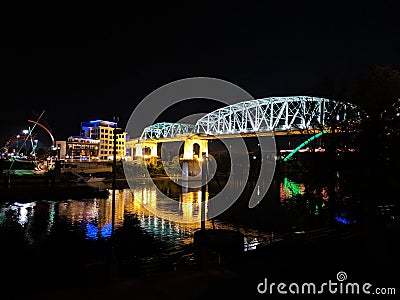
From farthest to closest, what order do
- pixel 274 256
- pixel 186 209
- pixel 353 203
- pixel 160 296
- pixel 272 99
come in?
1. pixel 272 99
2. pixel 186 209
3. pixel 274 256
4. pixel 353 203
5. pixel 160 296

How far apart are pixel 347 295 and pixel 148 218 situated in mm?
24450

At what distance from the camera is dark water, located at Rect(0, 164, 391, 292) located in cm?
1052

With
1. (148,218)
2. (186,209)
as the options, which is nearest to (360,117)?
(148,218)

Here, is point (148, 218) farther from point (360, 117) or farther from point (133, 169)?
point (133, 169)

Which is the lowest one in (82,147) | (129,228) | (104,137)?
(129,228)

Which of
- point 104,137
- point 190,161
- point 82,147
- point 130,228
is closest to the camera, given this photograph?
point 130,228

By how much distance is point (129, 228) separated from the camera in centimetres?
2630

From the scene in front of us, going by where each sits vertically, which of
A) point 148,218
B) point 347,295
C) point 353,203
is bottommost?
point 148,218

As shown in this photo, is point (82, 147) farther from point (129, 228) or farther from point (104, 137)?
point (129, 228)

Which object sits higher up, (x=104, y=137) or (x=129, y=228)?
(x=104, y=137)

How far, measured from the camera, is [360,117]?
921cm

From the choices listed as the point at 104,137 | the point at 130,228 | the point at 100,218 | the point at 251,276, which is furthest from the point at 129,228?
the point at 104,137

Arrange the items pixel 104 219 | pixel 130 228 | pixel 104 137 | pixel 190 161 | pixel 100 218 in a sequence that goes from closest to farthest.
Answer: pixel 130 228 < pixel 104 219 < pixel 100 218 < pixel 190 161 < pixel 104 137

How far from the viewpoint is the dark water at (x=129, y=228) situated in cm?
1052
